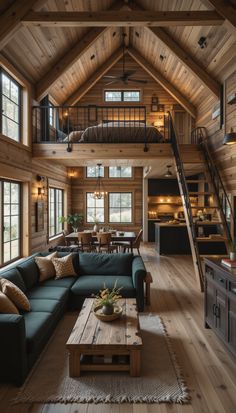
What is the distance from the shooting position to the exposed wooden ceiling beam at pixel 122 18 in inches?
167

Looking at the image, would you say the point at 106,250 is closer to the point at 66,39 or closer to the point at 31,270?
the point at 31,270

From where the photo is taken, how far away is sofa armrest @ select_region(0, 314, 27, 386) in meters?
2.27

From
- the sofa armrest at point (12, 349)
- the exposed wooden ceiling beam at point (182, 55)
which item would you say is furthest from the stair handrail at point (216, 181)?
the sofa armrest at point (12, 349)

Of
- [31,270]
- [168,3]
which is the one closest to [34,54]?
[168,3]

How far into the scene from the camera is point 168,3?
6348 millimetres

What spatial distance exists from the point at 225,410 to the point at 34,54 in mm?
6405

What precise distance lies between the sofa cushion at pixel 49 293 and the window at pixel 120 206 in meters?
7.37

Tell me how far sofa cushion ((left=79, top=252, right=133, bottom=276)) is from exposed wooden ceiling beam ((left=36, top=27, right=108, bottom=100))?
415cm

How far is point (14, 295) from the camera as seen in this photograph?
9.45 ft

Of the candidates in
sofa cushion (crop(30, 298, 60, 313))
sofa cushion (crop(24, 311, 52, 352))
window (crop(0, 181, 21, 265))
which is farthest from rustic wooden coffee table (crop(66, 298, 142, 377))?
window (crop(0, 181, 21, 265))

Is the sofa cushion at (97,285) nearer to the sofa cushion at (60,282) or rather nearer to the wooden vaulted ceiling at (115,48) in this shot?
the sofa cushion at (60,282)

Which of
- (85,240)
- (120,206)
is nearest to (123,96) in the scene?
(120,206)

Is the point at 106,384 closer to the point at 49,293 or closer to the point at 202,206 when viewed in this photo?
the point at 49,293

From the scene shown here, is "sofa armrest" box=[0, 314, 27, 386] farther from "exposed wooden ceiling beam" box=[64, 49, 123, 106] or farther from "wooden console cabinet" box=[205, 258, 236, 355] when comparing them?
"exposed wooden ceiling beam" box=[64, 49, 123, 106]
